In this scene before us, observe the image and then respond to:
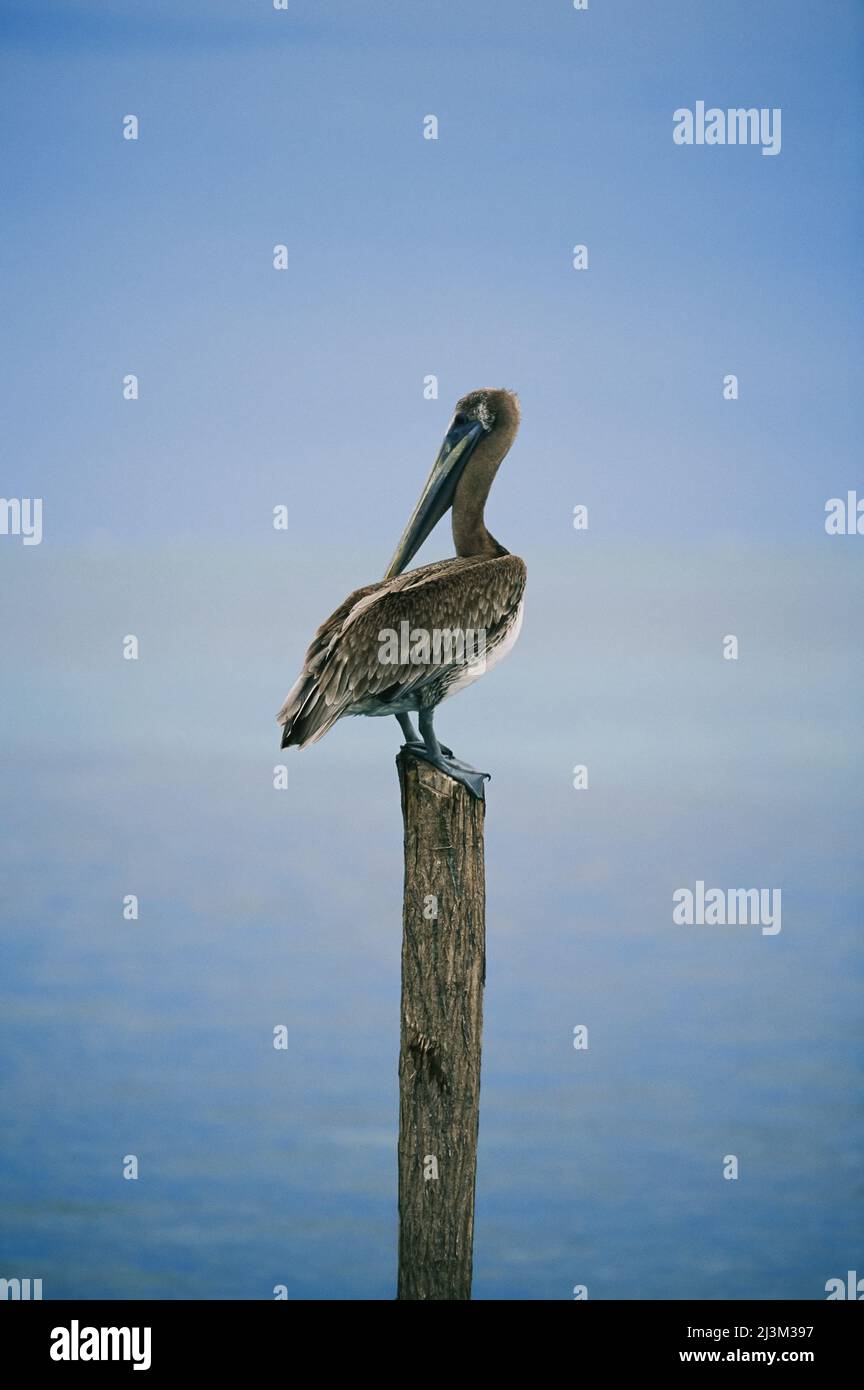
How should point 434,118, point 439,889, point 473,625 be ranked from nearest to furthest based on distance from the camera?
1. point 439,889
2. point 473,625
3. point 434,118

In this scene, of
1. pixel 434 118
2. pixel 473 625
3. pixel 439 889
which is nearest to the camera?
pixel 439 889

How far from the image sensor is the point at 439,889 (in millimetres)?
5621

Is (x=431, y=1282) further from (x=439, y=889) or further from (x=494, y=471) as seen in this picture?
(x=494, y=471)

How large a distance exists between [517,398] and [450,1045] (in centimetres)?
264

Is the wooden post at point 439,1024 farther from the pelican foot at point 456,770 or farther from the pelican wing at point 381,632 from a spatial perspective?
the pelican wing at point 381,632

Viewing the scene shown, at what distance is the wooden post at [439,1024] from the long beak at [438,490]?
3.32 ft

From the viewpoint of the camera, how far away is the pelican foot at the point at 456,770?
18.7 feet

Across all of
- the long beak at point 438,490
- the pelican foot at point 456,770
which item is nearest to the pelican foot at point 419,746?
the pelican foot at point 456,770

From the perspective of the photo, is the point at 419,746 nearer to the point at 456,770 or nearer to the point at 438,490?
the point at 456,770

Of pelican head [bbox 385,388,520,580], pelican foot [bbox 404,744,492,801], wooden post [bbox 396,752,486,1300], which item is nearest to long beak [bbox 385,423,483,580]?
pelican head [bbox 385,388,520,580]

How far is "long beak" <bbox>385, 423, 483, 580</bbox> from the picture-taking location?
6309mm

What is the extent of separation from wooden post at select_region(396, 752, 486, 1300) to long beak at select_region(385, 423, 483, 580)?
1.01 metres

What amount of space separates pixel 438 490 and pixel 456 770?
4.15 feet
